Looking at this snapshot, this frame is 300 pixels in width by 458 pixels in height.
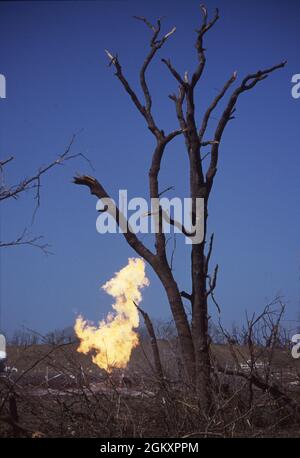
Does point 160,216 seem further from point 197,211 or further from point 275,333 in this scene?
point 275,333

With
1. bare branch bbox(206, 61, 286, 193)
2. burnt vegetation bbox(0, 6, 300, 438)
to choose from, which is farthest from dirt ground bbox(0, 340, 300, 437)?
bare branch bbox(206, 61, 286, 193)

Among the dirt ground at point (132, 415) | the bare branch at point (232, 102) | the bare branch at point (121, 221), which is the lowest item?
the dirt ground at point (132, 415)

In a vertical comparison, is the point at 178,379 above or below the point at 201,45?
below

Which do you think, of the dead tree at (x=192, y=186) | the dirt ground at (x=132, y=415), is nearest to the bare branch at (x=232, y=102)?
the dead tree at (x=192, y=186)

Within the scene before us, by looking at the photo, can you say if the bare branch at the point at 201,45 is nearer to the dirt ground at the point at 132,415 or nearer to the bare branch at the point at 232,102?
the bare branch at the point at 232,102

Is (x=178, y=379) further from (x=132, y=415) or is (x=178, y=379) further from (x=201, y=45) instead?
(x=201, y=45)

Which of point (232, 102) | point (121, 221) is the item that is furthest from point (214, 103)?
point (121, 221)

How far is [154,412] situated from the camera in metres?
6.95

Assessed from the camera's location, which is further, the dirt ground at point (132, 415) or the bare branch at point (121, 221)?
the bare branch at point (121, 221)

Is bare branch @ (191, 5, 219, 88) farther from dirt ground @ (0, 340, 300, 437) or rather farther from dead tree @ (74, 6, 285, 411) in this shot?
dirt ground @ (0, 340, 300, 437)

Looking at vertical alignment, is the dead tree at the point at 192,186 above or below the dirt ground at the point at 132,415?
above
